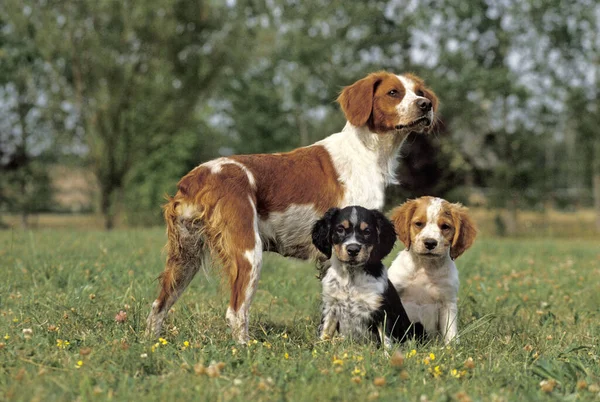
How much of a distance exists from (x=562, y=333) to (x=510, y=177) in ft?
66.9

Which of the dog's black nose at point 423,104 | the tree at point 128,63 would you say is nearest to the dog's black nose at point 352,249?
the dog's black nose at point 423,104

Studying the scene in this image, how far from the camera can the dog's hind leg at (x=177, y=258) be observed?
4.69 metres

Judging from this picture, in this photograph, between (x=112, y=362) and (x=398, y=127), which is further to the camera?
(x=398, y=127)

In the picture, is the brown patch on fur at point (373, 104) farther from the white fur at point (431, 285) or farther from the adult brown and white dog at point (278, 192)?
the white fur at point (431, 285)

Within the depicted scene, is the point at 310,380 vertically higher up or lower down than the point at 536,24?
lower down

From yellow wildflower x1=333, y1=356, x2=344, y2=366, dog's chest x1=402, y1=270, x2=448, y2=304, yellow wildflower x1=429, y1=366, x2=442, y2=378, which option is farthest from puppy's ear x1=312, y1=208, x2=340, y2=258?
yellow wildflower x1=429, y1=366, x2=442, y2=378

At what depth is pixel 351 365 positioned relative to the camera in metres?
3.87

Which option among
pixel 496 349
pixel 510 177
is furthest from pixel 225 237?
pixel 510 177

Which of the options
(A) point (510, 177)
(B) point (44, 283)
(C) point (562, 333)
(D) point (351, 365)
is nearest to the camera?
(D) point (351, 365)

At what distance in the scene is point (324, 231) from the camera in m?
4.76

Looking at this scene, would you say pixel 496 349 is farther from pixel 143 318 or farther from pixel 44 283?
pixel 44 283

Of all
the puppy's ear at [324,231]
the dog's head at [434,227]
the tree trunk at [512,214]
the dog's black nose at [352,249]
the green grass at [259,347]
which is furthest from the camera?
the tree trunk at [512,214]

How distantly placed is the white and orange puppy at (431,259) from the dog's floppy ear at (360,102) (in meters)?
0.82

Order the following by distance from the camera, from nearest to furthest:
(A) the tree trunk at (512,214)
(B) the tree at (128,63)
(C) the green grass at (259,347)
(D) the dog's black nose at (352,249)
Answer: (C) the green grass at (259,347)
(D) the dog's black nose at (352,249)
(B) the tree at (128,63)
(A) the tree trunk at (512,214)
